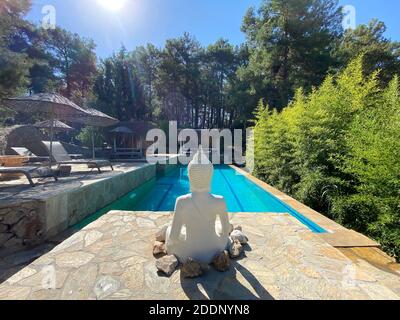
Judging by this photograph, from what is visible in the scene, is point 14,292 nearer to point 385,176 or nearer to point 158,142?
point 385,176

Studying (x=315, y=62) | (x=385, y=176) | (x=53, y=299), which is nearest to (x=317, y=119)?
(x=385, y=176)

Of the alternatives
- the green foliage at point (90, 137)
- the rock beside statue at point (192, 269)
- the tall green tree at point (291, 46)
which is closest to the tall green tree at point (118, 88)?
Answer: the green foliage at point (90, 137)

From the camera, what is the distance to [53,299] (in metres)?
1.71

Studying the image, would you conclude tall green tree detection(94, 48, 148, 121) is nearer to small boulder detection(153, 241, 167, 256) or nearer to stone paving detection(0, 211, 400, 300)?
stone paving detection(0, 211, 400, 300)

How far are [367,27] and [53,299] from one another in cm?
2572

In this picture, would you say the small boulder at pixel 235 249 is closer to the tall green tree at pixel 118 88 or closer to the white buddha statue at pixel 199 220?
the white buddha statue at pixel 199 220

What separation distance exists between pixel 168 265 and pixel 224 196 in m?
4.94

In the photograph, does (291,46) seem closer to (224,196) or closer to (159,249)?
(224,196)

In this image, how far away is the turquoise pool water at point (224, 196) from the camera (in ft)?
16.9

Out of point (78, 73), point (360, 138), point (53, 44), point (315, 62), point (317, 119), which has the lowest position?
point (360, 138)

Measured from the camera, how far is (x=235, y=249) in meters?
2.43

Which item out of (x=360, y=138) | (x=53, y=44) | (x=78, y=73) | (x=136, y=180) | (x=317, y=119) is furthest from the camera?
(x=78, y=73)
